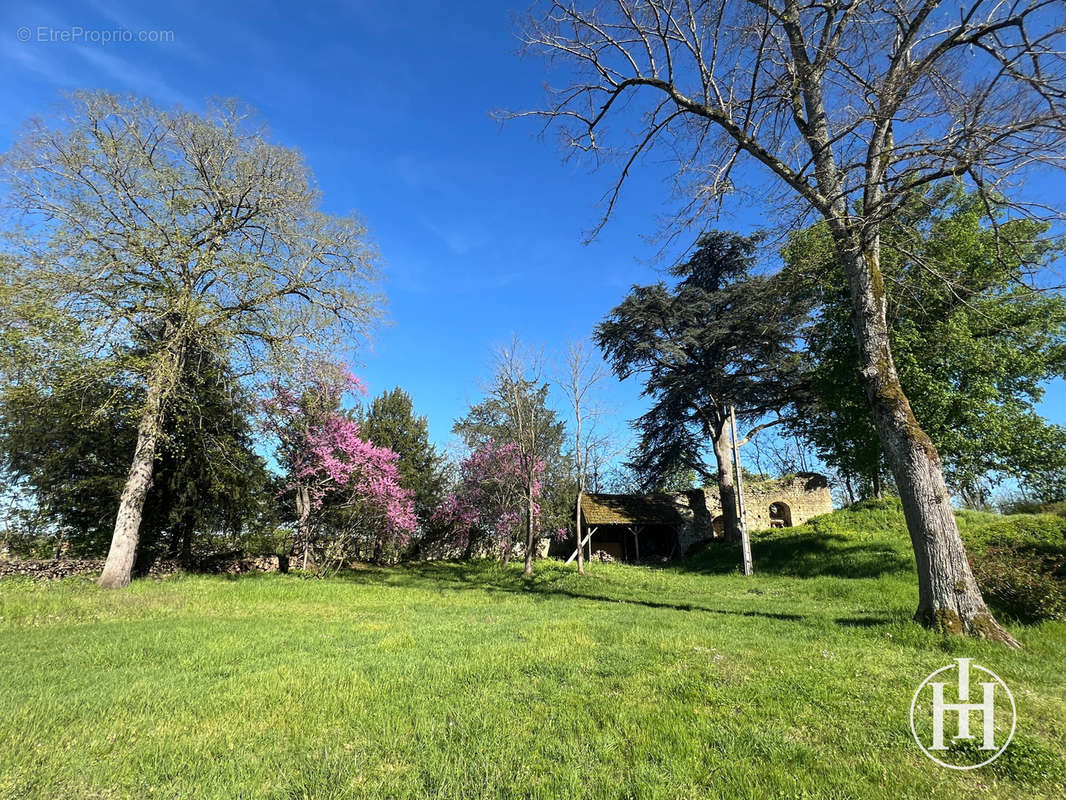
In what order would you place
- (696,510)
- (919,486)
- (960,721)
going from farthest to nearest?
1. (696,510)
2. (919,486)
3. (960,721)

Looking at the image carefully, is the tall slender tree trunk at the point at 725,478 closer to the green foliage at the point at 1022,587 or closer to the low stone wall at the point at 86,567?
the green foliage at the point at 1022,587

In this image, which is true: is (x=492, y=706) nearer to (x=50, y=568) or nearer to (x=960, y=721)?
(x=960, y=721)

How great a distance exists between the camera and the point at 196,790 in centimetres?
271

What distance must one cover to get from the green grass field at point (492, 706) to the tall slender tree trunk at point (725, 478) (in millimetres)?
14306

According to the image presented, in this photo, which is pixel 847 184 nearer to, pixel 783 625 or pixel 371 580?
pixel 783 625

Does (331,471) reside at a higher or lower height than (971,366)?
lower

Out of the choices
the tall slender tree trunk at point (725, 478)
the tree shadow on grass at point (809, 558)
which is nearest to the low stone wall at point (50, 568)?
the tree shadow on grass at point (809, 558)

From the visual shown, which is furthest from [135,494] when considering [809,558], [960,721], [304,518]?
[809,558]

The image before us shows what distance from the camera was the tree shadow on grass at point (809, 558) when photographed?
1447cm

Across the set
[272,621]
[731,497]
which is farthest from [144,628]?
[731,497]

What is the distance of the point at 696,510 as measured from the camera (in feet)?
93.6

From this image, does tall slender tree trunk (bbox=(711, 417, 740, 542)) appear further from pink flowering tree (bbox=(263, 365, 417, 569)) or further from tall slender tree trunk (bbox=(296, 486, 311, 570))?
tall slender tree trunk (bbox=(296, 486, 311, 570))

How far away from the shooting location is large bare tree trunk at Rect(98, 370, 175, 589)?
1146 centimetres

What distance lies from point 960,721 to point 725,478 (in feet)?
68.1
